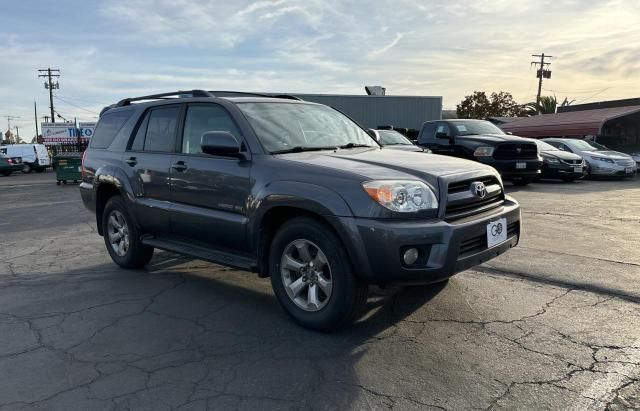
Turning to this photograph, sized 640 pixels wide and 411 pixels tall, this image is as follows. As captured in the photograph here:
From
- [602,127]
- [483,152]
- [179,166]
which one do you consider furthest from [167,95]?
[602,127]

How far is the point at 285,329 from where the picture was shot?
13.0 ft

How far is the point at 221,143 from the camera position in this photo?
4.11 m

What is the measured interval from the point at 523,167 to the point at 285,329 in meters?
10.3

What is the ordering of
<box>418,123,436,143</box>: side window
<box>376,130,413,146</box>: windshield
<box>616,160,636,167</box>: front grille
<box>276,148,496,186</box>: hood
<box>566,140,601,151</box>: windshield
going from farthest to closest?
1. <box>566,140,601,151</box>: windshield
2. <box>616,160,636,167</box>: front grille
3. <box>418,123,436,143</box>: side window
4. <box>376,130,413,146</box>: windshield
5. <box>276,148,496,186</box>: hood

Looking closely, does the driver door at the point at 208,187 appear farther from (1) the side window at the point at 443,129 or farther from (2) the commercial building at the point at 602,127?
(2) the commercial building at the point at 602,127

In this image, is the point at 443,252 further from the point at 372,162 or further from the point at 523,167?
the point at 523,167

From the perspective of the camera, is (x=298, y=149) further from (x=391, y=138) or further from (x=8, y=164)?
(x=8, y=164)

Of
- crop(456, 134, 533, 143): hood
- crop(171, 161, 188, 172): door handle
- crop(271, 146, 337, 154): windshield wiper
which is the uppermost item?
crop(456, 134, 533, 143): hood

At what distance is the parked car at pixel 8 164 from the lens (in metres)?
31.5

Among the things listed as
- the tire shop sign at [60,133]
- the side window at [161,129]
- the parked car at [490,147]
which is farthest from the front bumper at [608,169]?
the tire shop sign at [60,133]

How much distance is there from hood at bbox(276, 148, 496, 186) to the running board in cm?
93

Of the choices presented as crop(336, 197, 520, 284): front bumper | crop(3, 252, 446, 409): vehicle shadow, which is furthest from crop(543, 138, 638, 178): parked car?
crop(336, 197, 520, 284): front bumper

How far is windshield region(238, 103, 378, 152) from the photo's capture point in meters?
4.38

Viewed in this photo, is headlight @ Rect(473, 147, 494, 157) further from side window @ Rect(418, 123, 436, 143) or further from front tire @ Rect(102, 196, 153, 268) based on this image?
front tire @ Rect(102, 196, 153, 268)
